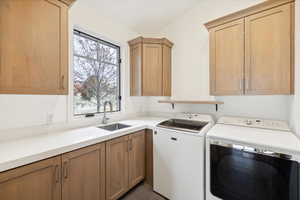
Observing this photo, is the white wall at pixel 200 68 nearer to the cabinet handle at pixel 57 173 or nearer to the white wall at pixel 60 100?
the white wall at pixel 60 100

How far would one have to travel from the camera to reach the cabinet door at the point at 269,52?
1.49m

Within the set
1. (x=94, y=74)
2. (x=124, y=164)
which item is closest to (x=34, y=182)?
(x=124, y=164)

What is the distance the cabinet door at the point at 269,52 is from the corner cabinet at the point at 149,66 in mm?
1344

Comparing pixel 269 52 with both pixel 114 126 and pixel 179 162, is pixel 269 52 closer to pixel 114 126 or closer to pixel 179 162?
pixel 179 162

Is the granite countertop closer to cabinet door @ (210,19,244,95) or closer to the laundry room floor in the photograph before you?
the laundry room floor

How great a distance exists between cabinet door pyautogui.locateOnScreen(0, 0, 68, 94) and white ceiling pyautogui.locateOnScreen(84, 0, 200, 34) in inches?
36.3

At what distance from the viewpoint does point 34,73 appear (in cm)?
122

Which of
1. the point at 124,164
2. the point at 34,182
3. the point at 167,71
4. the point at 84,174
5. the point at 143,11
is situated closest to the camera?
the point at 34,182

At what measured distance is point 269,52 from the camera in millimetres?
1577

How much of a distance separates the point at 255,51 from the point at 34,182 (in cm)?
257

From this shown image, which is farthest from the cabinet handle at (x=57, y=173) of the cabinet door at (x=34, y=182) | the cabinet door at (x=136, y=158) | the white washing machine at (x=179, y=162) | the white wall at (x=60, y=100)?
the white washing machine at (x=179, y=162)

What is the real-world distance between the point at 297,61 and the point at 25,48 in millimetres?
2607

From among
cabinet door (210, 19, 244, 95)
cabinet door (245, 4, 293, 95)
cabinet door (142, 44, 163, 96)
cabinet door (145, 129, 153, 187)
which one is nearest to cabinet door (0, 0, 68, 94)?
cabinet door (145, 129, 153, 187)

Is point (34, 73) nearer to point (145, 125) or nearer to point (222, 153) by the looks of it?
point (145, 125)
